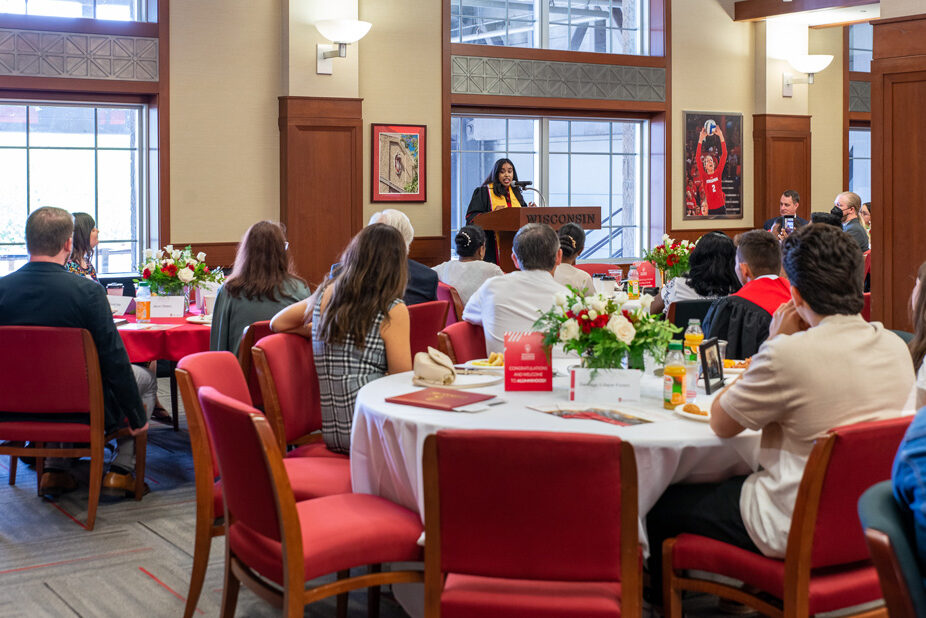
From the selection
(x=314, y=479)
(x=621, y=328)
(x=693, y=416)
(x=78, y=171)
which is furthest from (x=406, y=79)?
(x=693, y=416)

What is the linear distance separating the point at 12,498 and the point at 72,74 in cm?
450

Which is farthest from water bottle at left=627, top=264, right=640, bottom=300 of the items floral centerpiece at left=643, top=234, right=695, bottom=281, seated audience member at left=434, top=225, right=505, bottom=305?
seated audience member at left=434, top=225, right=505, bottom=305

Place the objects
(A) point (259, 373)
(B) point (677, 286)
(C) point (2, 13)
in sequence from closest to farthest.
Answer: (A) point (259, 373) < (B) point (677, 286) < (C) point (2, 13)

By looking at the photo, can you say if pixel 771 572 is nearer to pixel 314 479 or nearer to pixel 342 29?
pixel 314 479

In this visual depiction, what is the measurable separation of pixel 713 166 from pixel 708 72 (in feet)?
3.47

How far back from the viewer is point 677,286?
216 inches

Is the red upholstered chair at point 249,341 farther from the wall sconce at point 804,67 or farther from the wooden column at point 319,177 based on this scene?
the wall sconce at point 804,67

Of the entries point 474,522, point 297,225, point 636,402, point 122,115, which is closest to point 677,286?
point 636,402

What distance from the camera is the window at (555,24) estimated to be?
1016 centimetres

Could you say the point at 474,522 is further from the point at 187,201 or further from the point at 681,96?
the point at 681,96

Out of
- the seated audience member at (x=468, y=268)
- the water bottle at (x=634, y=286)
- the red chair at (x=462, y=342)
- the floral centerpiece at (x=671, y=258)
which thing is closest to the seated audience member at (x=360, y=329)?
the red chair at (x=462, y=342)

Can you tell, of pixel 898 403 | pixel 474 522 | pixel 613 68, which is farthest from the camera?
pixel 613 68

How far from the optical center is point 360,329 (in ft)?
11.7

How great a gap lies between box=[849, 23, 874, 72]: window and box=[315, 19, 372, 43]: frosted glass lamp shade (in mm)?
6641
